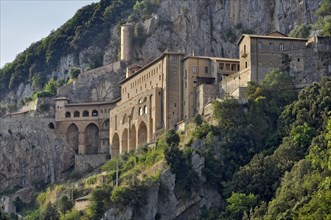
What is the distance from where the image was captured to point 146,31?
131 m

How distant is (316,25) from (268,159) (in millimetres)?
23499

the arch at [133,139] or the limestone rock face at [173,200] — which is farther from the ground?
the arch at [133,139]

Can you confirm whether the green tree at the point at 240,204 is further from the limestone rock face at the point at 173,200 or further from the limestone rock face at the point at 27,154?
the limestone rock face at the point at 27,154

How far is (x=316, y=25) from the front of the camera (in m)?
116

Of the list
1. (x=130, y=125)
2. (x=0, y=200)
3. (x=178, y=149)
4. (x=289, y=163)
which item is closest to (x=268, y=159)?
(x=289, y=163)

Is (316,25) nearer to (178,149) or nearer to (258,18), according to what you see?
(258,18)

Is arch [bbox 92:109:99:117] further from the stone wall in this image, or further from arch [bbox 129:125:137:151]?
arch [bbox 129:125:137:151]

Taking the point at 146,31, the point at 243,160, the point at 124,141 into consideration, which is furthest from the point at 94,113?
the point at 243,160

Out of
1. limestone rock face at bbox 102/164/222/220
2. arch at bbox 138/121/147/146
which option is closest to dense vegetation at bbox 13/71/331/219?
limestone rock face at bbox 102/164/222/220

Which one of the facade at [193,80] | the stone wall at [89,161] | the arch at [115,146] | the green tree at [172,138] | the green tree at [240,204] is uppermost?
the facade at [193,80]

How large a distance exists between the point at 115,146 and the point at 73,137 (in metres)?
7.08

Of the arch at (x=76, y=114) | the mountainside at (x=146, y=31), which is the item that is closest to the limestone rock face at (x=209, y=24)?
the mountainside at (x=146, y=31)

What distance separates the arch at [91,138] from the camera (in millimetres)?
124875

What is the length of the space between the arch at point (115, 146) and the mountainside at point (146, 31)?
1301 cm
